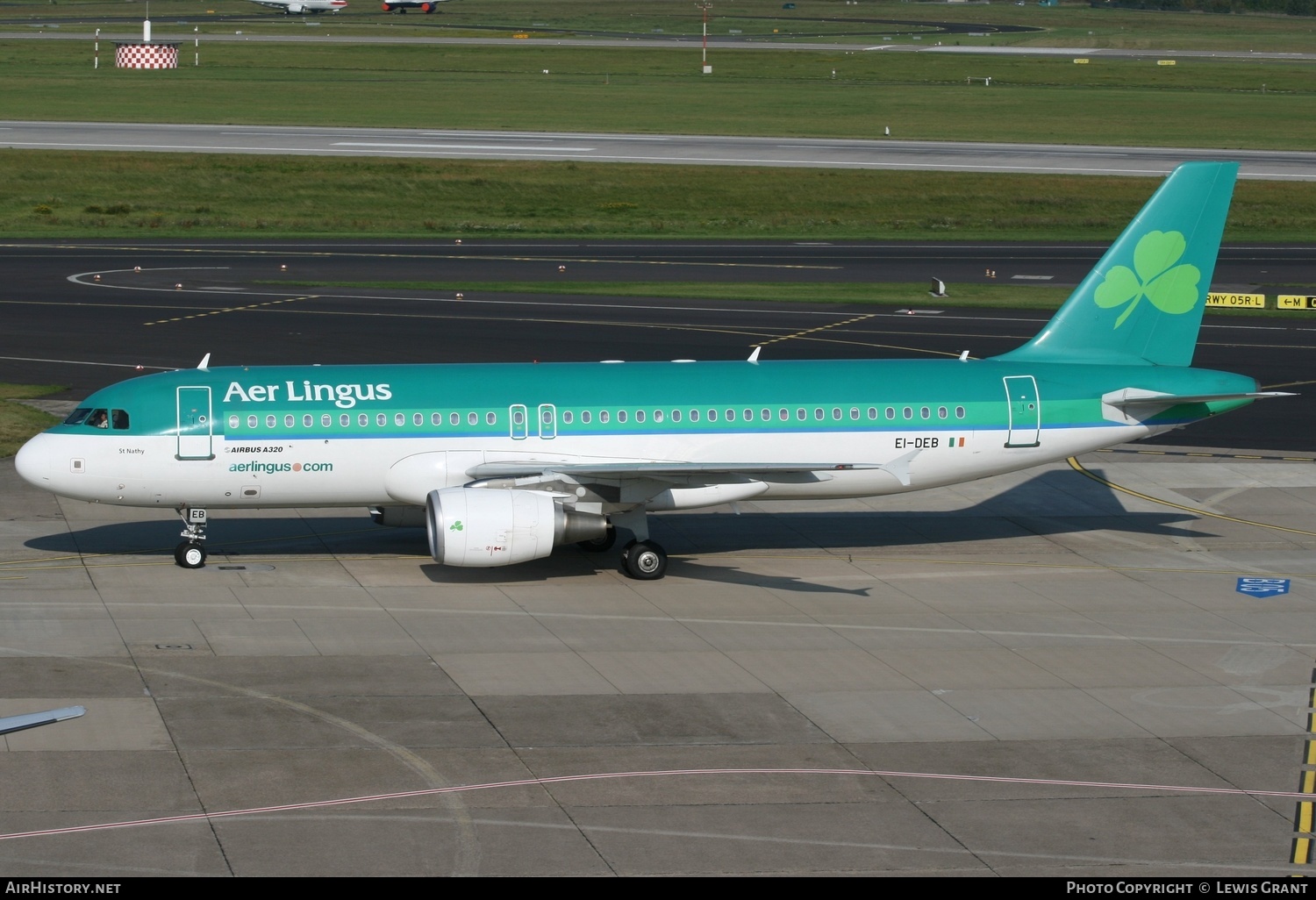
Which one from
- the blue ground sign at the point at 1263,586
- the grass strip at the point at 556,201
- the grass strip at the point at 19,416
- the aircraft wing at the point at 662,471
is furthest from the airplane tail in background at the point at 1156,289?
the grass strip at the point at 556,201

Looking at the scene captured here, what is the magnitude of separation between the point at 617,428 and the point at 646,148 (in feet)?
272

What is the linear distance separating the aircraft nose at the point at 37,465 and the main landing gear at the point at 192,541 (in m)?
2.86

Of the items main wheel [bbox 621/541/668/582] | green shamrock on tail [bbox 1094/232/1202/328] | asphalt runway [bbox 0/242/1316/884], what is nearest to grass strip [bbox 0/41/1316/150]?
asphalt runway [bbox 0/242/1316/884]

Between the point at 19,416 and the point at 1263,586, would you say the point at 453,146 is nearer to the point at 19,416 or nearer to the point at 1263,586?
the point at 19,416

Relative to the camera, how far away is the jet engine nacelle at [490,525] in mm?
31734

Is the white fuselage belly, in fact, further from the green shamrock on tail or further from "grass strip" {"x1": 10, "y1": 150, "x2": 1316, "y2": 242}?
"grass strip" {"x1": 10, "y1": 150, "x2": 1316, "y2": 242}

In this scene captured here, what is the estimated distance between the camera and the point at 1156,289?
37344 mm

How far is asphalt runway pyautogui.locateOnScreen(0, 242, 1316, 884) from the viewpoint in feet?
69.8

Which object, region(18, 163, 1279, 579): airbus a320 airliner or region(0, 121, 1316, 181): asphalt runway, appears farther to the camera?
region(0, 121, 1316, 181): asphalt runway

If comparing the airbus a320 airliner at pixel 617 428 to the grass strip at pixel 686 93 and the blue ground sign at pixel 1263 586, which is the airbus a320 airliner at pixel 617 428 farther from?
the grass strip at pixel 686 93

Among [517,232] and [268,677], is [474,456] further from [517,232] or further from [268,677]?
[517,232]

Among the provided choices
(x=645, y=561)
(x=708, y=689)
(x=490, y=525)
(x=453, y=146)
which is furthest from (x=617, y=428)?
(x=453, y=146)

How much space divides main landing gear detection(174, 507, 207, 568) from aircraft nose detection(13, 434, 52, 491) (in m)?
2.86

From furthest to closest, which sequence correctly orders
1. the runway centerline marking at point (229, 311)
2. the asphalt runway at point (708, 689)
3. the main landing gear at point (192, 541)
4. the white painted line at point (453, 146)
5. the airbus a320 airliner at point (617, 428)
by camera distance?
the white painted line at point (453, 146)
the runway centerline marking at point (229, 311)
the main landing gear at point (192, 541)
the airbus a320 airliner at point (617, 428)
the asphalt runway at point (708, 689)
